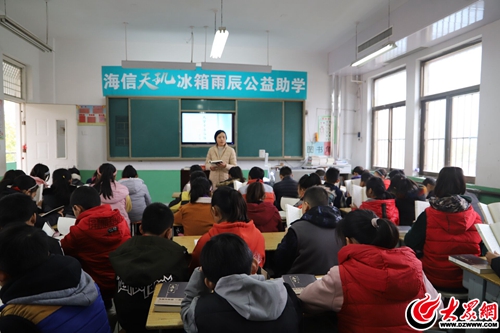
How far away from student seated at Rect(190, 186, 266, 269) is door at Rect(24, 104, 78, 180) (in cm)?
546

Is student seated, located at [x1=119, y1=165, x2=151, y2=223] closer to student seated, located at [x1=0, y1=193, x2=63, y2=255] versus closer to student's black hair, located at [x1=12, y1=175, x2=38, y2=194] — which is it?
student's black hair, located at [x1=12, y1=175, x2=38, y2=194]

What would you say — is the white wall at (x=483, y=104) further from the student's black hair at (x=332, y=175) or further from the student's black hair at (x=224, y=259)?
the student's black hair at (x=224, y=259)

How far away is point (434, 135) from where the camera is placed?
→ 5711 millimetres

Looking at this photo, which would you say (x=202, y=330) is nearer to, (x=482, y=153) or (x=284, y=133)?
(x=482, y=153)

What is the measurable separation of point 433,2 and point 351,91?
3.29 m

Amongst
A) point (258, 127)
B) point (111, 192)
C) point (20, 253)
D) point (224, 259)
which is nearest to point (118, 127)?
point (258, 127)

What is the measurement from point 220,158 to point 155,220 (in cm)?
363

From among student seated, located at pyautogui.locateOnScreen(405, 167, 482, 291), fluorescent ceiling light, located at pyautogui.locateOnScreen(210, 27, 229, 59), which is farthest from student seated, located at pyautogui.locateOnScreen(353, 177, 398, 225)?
fluorescent ceiling light, located at pyautogui.locateOnScreen(210, 27, 229, 59)

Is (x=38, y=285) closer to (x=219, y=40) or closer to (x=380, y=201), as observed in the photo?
(x=380, y=201)

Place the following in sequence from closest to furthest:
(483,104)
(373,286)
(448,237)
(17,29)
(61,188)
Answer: (373,286), (448,237), (61,188), (17,29), (483,104)

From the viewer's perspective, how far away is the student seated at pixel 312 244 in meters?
1.94

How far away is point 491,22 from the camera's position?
14.1 feet

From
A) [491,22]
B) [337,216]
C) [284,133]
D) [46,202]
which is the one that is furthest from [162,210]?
[284,133]

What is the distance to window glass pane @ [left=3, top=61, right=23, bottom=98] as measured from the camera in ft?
18.8
